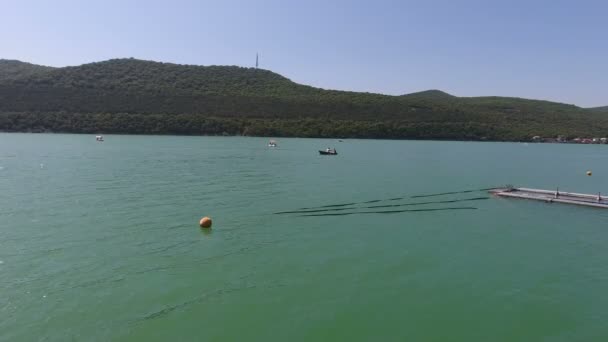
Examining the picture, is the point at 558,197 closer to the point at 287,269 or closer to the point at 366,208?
the point at 366,208

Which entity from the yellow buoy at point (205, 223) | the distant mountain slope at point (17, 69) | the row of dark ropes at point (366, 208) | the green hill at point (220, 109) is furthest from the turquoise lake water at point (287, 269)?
the distant mountain slope at point (17, 69)

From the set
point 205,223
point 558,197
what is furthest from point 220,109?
point 205,223

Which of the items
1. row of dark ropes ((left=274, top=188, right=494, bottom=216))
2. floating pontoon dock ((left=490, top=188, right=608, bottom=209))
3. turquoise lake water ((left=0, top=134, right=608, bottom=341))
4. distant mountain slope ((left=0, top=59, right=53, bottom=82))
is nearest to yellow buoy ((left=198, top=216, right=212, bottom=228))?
turquoise lake water ((left=0, top=134, right=608, bottom=341))

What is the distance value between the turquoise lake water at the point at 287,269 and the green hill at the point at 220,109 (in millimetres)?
85964

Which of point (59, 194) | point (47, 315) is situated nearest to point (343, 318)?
point (47, 315)

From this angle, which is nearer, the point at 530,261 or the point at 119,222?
the point at 530,261

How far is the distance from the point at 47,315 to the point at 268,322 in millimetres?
4774

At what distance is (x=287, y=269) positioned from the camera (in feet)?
46.9

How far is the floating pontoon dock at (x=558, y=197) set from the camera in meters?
27.0

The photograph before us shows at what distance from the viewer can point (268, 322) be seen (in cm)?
1070

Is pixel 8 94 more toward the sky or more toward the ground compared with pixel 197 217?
Result: more toward the sky

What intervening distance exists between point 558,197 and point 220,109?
346ft

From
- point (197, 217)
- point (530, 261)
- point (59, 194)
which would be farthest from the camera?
point (59, 194)

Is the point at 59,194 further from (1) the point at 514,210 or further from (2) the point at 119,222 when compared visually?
(1) the point at 514,210
